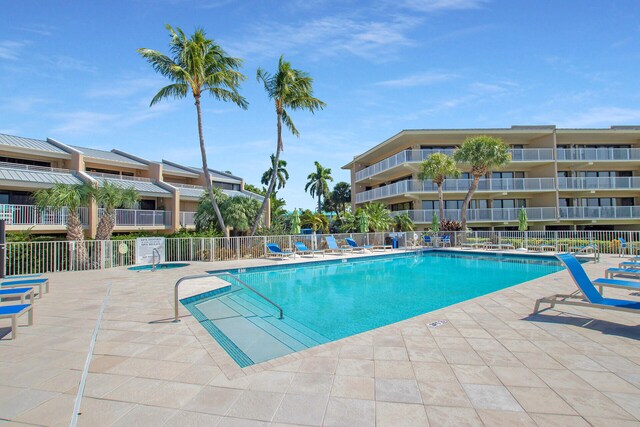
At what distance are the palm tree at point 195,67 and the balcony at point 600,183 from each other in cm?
2796

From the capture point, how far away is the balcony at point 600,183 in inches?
1116

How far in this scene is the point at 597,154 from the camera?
28.8 m

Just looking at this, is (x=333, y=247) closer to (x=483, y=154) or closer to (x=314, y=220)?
(x=314, y=220)

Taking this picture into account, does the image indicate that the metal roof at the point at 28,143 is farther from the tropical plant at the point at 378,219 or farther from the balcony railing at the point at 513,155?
the balcony railing at the point at 513,155

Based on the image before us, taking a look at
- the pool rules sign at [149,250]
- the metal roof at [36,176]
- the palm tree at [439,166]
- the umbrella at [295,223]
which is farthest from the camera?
the palm tree at [439,166]

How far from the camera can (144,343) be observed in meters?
4.74

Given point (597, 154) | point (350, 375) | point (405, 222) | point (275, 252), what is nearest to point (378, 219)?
point (405, 222)

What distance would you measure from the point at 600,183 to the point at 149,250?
1372 inches

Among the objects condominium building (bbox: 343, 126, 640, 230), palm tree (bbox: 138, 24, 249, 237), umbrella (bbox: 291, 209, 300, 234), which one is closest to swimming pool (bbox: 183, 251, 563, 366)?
umbrella (bbox: 291, 209, 300, 234)

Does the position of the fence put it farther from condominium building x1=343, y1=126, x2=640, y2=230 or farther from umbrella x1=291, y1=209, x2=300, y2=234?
condominium building x1=343, y1=126, x2=640, y2=230

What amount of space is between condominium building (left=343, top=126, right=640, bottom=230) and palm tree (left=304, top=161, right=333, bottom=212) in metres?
18.4

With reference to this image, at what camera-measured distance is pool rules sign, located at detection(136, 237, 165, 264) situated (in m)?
13.2

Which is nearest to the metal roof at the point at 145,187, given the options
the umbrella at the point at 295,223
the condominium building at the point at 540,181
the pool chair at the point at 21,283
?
the umbrella at the point at 295,223

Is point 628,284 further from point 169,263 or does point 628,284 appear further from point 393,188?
point 393,188
